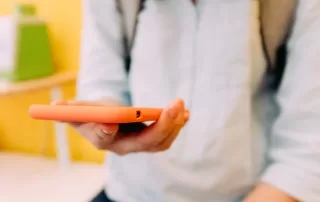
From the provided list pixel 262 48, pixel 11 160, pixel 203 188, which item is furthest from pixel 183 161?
pixel 11 160

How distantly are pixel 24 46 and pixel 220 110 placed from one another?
50 centimetres

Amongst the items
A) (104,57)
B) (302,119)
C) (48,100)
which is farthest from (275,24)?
(48,100)

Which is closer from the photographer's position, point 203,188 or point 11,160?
point 203,188

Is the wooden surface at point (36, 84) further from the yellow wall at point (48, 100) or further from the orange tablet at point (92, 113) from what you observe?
the orange tablet at point (92, 113)

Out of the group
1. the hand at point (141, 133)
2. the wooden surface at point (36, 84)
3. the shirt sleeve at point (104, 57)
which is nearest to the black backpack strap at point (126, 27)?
the shirt sleeve at point (104, 57)

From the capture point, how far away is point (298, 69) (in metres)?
0.50

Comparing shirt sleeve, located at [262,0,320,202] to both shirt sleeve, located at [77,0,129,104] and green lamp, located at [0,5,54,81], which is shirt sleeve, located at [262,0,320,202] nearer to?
shirt sleeve, located at [77,0,129,104]

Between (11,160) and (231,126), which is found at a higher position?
(231,126)

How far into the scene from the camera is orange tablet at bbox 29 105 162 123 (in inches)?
12.9

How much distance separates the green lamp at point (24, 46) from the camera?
82cm

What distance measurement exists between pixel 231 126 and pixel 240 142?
23 millimetres

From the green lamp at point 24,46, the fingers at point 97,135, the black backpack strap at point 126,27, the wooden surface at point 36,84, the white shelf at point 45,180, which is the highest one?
the black backpack strap at point 126,27

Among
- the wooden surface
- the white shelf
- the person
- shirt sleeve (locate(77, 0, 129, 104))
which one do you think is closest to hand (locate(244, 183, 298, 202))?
the person

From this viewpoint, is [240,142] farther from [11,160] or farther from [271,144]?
[11,160]
